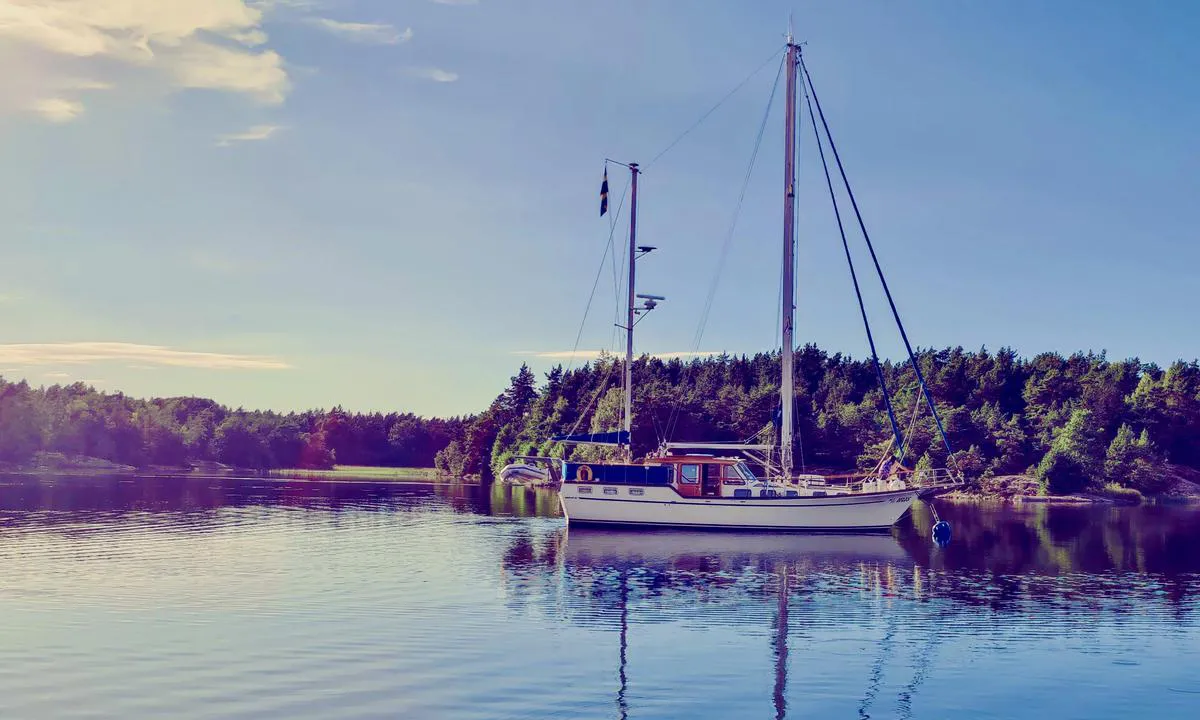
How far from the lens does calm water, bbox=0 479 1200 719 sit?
68.5 feet

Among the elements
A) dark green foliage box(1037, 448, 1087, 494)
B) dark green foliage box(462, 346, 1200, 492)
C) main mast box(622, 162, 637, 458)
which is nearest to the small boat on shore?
main mast box(622, 162, 637, 458)

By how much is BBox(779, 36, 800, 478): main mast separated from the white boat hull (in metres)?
2.58

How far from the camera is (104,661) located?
23438mm

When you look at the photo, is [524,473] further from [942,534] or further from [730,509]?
[942,534]

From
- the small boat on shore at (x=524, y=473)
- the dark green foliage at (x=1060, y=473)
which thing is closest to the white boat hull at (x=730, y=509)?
the small boat on shore at (x=524, y=473)

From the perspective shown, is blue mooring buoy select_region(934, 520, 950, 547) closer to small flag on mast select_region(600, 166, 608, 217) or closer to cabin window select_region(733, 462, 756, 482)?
cabin window select_region(733, 462, 756, 482)

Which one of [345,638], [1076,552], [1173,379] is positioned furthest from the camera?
[1173,379]

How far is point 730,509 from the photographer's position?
58719 mm

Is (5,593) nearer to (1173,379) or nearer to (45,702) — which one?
(45,702)

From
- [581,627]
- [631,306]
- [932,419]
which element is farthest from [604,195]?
[932,419]

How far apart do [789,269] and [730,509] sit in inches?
567

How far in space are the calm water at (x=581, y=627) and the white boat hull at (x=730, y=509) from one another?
2378 mm

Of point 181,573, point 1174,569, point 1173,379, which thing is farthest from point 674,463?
point 1173,379

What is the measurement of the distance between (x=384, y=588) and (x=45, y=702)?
1583 centimetres
